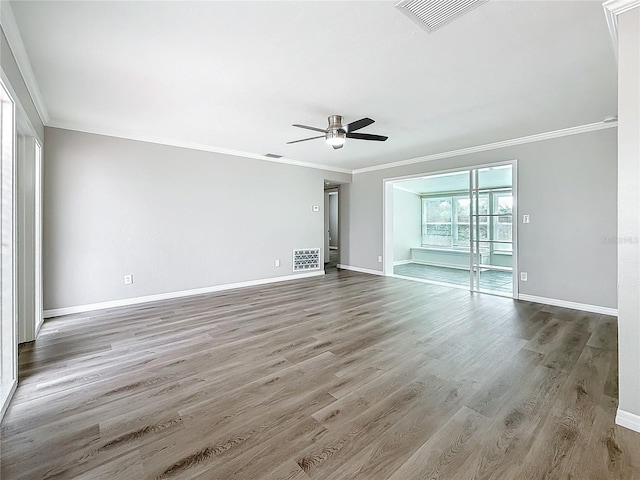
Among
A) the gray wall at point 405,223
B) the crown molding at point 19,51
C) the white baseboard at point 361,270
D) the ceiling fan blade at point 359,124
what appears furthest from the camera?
the gray wall at point 405,223

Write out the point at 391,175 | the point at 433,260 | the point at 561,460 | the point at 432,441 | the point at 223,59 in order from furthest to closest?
1. the point at 433,260
2. the point at 391,175
3. the point at 223,59
4. the point at 432,441
5. the point at 561,460

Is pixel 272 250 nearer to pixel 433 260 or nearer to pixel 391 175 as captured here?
pixel 391 175

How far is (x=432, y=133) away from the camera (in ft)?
13.7

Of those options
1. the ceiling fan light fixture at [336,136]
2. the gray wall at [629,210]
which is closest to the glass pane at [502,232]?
the ceiling fan light fixture at [336,136]

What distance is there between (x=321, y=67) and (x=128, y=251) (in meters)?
3.81

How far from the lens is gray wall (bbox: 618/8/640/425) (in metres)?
1.63

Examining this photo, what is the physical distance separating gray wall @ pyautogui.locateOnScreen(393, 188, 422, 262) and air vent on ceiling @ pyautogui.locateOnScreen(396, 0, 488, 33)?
22.5 feet

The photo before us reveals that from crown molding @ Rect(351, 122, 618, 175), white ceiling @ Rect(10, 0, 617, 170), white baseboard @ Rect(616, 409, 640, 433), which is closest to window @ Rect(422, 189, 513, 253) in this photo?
crown molding @ Rect(351, 122, 618, 175)

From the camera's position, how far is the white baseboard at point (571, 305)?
12.3 feet

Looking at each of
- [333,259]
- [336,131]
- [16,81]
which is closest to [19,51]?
[16,81]

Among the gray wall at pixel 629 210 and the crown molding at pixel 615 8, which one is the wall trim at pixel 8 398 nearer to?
the gray wall at pixel 629 210

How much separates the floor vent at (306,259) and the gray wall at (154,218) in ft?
0.62

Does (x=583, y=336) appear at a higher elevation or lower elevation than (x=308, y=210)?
lower

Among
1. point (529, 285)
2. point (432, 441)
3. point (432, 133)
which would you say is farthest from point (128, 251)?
point (529, 285)
